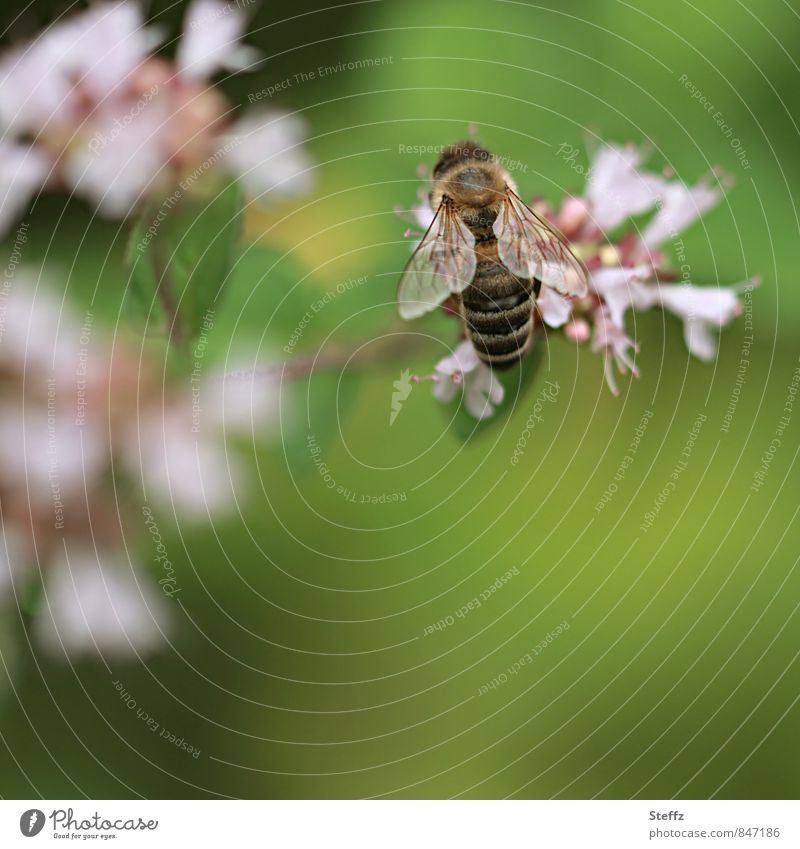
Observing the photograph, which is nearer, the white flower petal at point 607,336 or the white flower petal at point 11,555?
the white flower petal at point 607,336

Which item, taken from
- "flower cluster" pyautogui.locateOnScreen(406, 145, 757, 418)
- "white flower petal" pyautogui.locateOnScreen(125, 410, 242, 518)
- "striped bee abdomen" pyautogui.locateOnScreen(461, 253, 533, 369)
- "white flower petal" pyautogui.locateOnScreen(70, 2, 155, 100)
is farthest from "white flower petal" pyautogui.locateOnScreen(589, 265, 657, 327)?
"white flower petal" pyautogui.locateOnScreen(70, 2, 155, 100)

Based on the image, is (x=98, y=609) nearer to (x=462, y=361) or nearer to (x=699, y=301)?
(x=462, y=361)

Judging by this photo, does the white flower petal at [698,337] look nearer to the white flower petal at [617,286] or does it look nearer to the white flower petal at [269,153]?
the white flower petal at [617,286]

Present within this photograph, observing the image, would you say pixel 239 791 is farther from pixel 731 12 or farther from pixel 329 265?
pixel 731 12

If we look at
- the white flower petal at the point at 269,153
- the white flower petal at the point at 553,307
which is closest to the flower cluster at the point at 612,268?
the white flower petal at the point at 553,307

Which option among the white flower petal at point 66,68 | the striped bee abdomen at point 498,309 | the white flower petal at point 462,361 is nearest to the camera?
the striped bee abdomen at point 498,309

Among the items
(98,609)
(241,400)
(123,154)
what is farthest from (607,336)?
(98,609)
